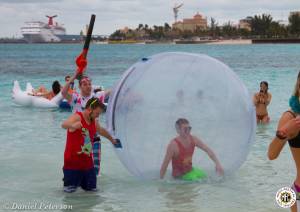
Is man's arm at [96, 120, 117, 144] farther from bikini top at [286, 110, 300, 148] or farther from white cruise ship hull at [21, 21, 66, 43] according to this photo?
white cruise ship hull at [21, 21, 66, 43]

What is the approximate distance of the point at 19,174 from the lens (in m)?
7.18

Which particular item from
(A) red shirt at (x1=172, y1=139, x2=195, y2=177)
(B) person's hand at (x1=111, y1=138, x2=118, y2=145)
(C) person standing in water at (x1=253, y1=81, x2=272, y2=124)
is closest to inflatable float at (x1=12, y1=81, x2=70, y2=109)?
(C) person standing in water at (x1=253, y1=81, x2=272, y2=124)

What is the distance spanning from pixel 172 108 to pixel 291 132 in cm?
286

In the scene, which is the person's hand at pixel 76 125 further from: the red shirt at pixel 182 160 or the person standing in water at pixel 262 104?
the person standing in water at pixel 262 104

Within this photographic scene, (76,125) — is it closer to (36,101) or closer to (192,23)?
(36,101)

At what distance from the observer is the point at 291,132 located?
338 centimetres

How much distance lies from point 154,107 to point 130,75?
1.37 ft

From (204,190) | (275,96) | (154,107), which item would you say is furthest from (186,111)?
(275,96)

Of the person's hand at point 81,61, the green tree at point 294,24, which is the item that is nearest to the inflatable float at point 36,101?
the person's hand at point 81,61

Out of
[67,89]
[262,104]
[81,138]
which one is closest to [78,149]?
[81,138]

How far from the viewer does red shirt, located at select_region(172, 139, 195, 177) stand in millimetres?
6205

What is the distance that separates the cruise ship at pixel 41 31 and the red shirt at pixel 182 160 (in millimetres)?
144001

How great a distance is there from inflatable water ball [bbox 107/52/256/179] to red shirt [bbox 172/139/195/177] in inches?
3.6

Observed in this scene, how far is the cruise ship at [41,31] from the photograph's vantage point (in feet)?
483
